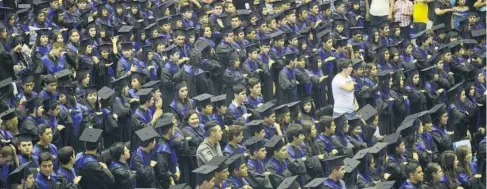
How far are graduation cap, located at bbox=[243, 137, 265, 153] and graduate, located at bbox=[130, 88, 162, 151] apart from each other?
140cm

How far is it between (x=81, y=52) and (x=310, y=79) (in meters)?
3.19

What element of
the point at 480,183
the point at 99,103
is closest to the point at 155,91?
the point at 99,103

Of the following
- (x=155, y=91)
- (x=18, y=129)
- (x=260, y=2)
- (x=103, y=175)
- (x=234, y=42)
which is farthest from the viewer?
(x=260, y=2)

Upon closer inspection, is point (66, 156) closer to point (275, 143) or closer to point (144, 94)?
point (275, 143)

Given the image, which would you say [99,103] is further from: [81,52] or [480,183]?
[480,183]

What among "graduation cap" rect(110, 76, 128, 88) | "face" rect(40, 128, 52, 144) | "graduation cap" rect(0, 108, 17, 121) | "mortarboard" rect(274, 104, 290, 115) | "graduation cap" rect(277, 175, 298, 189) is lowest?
"graduation cap" rect(277, 175, 298, 189)

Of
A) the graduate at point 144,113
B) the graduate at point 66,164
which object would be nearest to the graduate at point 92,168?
the graduate at point 66,164

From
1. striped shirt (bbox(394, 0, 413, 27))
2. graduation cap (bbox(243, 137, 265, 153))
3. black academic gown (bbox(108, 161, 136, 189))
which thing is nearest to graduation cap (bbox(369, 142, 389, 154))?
graduation cap (bbox(243, 137, 265, 153))

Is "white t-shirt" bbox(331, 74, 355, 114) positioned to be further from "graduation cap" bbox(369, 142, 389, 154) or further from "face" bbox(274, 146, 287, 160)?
"face" bbox(274, 146, 287, 160)

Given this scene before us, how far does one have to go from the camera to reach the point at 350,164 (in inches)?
512

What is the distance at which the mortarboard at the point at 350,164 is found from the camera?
1287 centimetres

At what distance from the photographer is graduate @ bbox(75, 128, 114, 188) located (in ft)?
40.5

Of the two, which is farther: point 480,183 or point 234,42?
point 234,42

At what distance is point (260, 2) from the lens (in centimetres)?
1998
